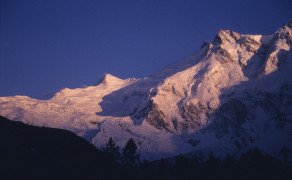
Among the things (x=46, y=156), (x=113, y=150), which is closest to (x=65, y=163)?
(x=46, y=156)

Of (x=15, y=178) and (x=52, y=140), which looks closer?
(x=15, y=178)

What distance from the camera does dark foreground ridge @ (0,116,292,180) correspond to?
66.1 meters

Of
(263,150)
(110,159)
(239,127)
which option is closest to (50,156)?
(110,159)

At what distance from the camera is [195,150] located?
561 feet

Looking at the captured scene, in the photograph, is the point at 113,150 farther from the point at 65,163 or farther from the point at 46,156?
the point at 46,156

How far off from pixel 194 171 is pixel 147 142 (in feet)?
Result: 264

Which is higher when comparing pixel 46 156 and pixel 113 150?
pixel 113 150

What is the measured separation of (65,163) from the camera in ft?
244

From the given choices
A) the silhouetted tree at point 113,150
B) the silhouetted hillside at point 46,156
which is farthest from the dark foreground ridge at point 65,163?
the silhouetted tree at point 113,150

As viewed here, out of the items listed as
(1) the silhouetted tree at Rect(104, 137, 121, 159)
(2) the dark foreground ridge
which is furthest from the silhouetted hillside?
(1) the silhouetted tree at Rect(104, 137, 121, 159)

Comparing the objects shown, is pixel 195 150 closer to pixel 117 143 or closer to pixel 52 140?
pixel 117 143

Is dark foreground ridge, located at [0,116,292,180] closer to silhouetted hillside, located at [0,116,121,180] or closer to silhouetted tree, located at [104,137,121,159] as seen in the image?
silhouetted hillside, located at [0,116,121,180]

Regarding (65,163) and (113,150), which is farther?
(113,150)

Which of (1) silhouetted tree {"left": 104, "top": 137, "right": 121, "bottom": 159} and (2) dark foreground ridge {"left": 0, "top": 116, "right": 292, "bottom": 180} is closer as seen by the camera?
(2) dark foreground ridge {"left": 0, "top": 116, "right": 292, "bottom": 180}
